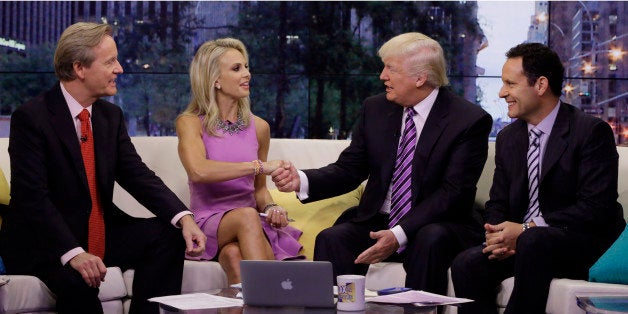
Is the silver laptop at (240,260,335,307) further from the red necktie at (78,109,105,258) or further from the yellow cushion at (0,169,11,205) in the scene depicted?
the yellow cushion at (0,169,11,205)

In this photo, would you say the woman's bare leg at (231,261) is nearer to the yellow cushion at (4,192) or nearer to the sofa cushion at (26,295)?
the sofa cushion at (26,295)

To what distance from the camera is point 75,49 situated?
12.0 ft

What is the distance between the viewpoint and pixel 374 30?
6.26 metres

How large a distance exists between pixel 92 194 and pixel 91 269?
476 mm

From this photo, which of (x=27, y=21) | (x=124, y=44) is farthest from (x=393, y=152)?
(x=27, y=21)

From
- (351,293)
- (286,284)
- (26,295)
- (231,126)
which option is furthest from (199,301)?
(231,126)

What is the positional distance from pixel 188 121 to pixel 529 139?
1.46 m

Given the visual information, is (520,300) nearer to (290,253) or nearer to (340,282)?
(340,282)

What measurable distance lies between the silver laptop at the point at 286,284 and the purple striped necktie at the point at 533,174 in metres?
1.22

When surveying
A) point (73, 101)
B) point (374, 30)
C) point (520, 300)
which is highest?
point (374, 30)

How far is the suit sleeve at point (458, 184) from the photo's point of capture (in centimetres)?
372

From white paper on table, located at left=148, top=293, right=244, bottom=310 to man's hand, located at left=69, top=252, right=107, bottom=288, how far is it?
1.59ft

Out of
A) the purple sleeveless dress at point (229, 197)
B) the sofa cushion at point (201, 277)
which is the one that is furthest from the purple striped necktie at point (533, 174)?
the sofa cushion at point (201, 277)

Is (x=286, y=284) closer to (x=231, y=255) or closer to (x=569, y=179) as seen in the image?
(x=231, y=255)
